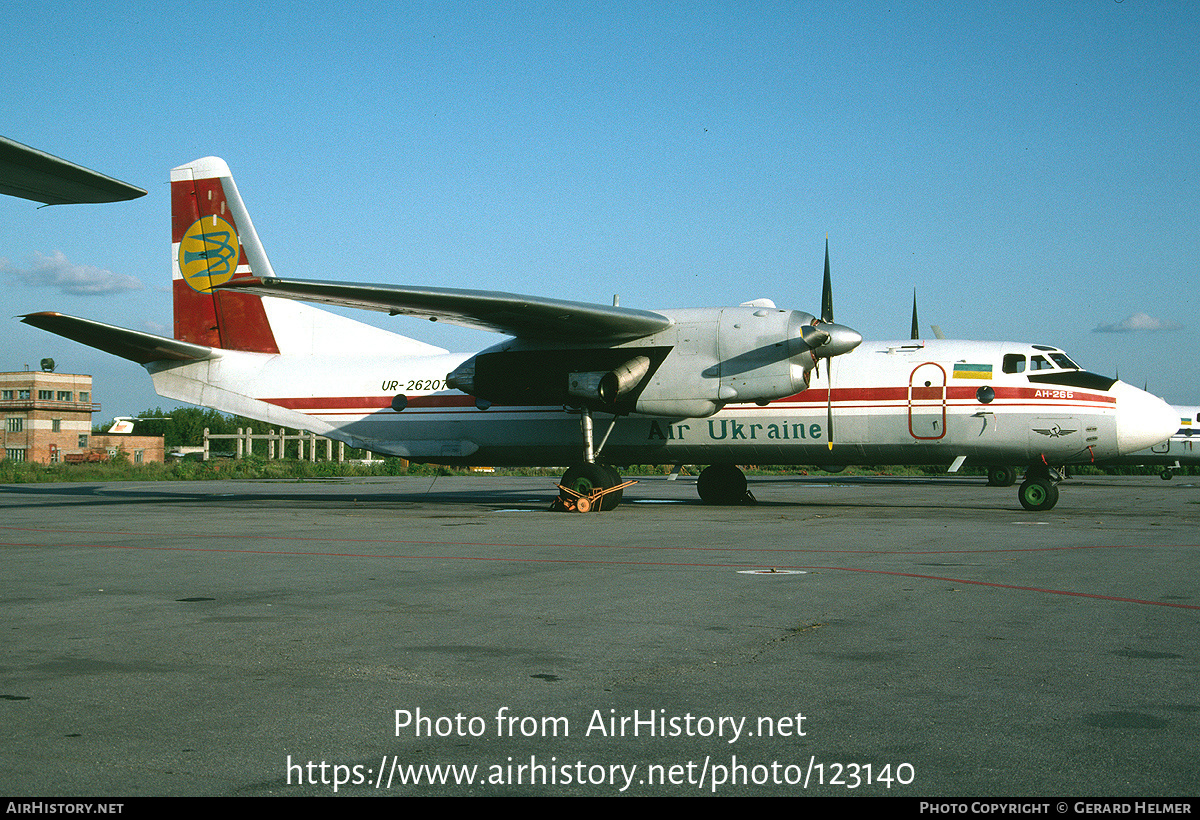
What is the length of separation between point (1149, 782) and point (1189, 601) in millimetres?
4926

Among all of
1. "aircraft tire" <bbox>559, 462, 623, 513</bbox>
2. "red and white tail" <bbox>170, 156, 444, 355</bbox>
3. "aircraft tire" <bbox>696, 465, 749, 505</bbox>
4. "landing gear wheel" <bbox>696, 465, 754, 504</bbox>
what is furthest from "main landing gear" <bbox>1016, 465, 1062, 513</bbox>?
"red and white tail" <bbox>170, 156, 444, 355</bbox>

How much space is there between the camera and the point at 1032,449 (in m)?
19.1

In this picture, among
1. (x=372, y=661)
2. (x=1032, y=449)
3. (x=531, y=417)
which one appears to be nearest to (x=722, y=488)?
(x=531, y=417)

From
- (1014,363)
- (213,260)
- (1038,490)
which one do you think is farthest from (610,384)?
(213,260)

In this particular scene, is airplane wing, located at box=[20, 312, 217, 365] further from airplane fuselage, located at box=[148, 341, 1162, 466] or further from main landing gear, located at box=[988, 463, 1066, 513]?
main landing gear, located at box=[988, 463, 1066, 513]

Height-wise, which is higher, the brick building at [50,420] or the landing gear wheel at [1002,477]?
the brick building at [50,420]

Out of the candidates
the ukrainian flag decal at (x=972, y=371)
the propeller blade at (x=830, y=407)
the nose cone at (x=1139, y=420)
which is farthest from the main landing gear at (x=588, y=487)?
the nose cone at (x=1139, y=420)

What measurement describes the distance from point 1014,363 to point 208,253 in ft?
63.3

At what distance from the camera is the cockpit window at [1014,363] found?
19250 millimetres

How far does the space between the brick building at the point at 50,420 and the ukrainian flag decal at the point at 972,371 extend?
8123cm

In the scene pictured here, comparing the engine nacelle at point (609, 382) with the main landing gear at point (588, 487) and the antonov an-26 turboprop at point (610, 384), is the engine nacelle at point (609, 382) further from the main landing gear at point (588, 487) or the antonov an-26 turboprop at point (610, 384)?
the main landing gear at point (588, 487)

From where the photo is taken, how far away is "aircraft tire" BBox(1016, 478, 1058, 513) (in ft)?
63.1

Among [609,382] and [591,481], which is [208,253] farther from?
[591,481]

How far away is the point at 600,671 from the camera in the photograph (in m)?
5.14
